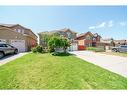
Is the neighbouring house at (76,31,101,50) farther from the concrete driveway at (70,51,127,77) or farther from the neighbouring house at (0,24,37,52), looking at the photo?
the concrete driveway at (70,51,127,77)

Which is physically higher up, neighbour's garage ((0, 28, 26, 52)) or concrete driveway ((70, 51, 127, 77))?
neighbour's garage ((0, 28, 26, 52))

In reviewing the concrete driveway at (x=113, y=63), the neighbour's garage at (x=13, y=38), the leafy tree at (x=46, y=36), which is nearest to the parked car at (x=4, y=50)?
the neighbour's garage at (x=13, y=38)

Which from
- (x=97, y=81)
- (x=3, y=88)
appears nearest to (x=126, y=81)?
(x=97, y=81)

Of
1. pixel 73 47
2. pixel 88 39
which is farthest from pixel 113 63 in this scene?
pixel 88 39

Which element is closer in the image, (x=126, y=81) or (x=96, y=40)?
(x=126, y=81)

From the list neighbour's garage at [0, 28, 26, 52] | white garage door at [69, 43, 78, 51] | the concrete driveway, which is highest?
neighbour's garage at [0, 28, 26, 52]

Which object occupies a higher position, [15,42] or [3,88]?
[15,42]

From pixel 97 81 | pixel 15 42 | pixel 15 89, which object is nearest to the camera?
pixel 15 89

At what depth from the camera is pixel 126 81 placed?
6164 millimetres

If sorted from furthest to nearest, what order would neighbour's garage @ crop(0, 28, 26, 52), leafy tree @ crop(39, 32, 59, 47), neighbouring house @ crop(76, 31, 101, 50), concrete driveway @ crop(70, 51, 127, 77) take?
1. neighbouring house @ crop(76, 31, 101, 50)
2. leafy tree @ crop(39, 32, 59, 47)
3. neighbour's garage @ crop(0, 28, 26, 52)
4. concrete driveway @ crop(70, 51, 127, 77)

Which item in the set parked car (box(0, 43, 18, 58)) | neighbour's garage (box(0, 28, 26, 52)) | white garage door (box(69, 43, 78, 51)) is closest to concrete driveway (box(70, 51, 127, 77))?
parked car (box(0, 43, 18, 58))
